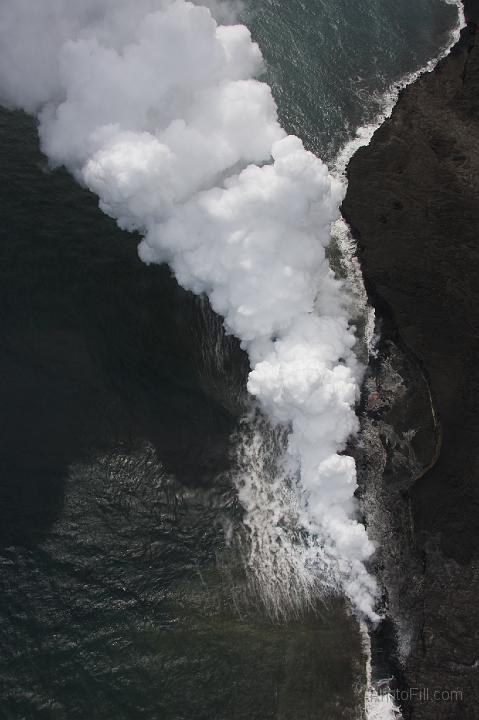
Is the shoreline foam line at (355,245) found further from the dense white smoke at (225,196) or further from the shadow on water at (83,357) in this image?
the shadow on water at (83,357)

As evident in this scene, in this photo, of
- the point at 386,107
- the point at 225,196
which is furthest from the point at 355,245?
the point at 386,107

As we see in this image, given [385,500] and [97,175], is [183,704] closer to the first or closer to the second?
[385,500]

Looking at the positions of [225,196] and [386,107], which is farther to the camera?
[386,107]

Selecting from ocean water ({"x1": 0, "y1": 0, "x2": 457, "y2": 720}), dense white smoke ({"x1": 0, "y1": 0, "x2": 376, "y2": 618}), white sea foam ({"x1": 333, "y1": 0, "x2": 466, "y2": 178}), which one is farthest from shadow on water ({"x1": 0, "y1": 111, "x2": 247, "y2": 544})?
white sea foam ({"x1": 333, "y1": 0, "x2": 466, "y2": 178})

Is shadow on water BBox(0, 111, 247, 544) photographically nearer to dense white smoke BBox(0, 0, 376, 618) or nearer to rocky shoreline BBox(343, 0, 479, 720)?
dense white smoke BBox(0, 0, 376, 618)

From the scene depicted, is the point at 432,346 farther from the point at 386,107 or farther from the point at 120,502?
the point at 386,107

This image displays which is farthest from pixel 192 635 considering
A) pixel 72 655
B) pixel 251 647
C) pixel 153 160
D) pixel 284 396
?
pixel 153 160
